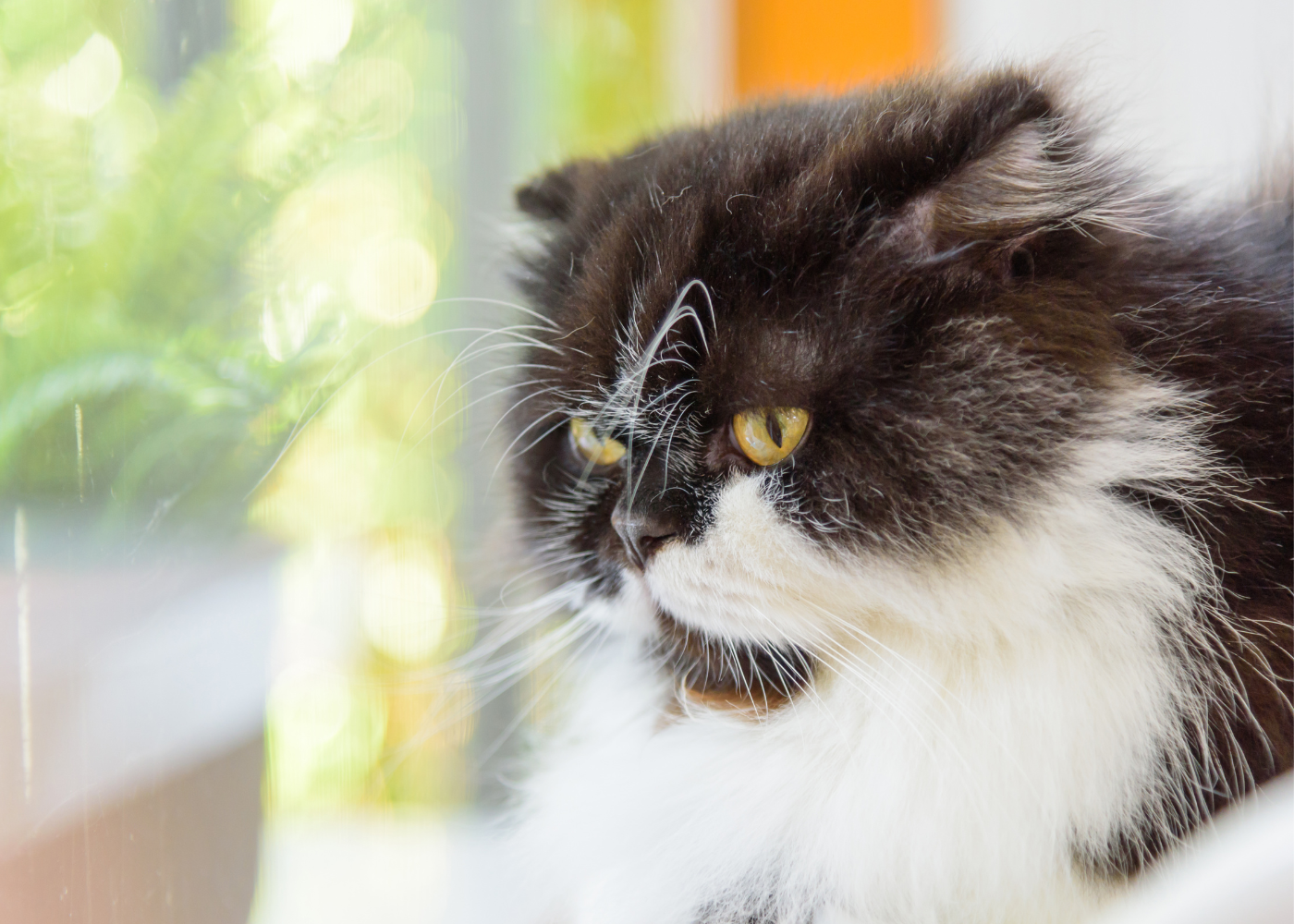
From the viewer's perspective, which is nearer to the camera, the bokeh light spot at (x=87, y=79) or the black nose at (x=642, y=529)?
the bokeh light spot at (x=87, y=79)

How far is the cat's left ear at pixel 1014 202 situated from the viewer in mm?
738

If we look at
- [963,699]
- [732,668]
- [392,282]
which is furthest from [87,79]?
[963,699]

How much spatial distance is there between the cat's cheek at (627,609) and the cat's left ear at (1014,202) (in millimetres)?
379

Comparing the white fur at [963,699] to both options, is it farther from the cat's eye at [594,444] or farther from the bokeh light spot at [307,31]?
the bokeh light spot at [307,31]

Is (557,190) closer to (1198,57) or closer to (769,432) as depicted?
(769,432)

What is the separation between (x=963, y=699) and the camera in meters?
0.76

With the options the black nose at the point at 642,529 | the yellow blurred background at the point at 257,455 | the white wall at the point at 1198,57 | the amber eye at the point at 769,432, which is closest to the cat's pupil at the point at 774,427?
the amber eye at the point at 769,432

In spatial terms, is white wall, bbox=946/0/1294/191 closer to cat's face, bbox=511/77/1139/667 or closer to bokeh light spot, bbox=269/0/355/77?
cat's face, bbox=511/77/1139/667

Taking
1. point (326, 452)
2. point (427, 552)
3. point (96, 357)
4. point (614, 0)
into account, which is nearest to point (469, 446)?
point (427, 552)

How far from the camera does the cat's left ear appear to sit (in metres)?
0.74

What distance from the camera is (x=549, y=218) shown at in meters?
1.09

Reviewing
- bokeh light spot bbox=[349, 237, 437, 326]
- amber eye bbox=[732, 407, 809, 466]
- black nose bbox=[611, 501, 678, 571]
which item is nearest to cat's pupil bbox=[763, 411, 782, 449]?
amber eye bbox=[732, 407, 809, 466]

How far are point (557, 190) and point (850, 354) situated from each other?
1.51 ft

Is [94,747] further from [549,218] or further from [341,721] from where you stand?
[549,218]
